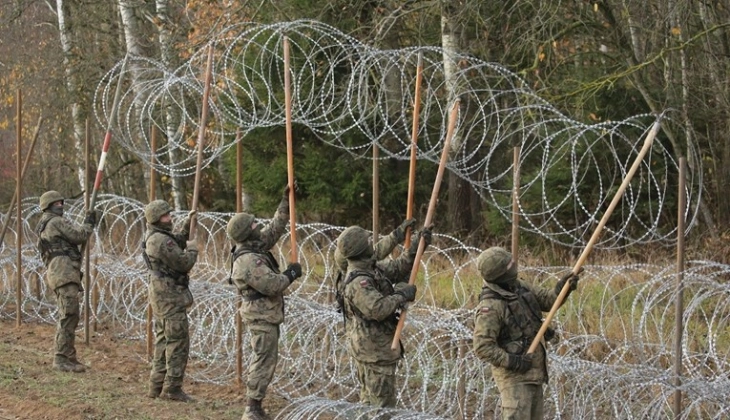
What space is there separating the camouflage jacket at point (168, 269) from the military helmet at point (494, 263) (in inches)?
141

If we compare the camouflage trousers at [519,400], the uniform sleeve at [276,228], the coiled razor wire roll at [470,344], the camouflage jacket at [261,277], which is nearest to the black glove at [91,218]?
the coiled razor wire roll at [470,344]

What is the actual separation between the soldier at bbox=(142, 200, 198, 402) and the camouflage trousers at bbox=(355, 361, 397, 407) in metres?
2.48

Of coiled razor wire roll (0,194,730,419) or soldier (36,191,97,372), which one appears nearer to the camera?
coiled razor wire roll (0,194,730,419)

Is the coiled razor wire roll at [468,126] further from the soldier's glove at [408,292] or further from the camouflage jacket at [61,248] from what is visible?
the soldier's glove at [408,292]

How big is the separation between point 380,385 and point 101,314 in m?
7.32

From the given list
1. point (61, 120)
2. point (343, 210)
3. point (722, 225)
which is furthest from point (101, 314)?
point (61, 120)

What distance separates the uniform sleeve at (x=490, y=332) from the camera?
22.7 feet

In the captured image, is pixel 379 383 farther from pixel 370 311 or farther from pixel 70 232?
pixel 70 232

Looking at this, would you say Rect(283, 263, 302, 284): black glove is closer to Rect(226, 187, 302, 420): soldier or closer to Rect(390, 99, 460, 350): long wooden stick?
Rect(226, 187, 302, 420): soldier

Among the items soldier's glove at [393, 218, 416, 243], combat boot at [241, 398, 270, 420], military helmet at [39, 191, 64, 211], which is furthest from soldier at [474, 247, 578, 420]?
military helmet at [39, 191, 64, 211]

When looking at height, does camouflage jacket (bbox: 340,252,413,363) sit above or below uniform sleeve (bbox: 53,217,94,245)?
below

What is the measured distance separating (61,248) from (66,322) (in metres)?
0.79

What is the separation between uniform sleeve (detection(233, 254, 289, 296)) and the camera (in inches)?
345

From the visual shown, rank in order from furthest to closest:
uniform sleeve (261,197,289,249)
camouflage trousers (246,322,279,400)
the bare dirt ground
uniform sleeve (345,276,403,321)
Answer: the bare dirt ground
uniform sleeve (261,197,289,249)
camouflage trousers (246,322,279,400)
uniform sleeve (345,276,403,321)
